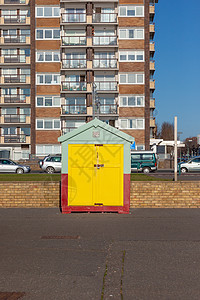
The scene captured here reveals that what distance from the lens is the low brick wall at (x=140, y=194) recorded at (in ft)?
40.4

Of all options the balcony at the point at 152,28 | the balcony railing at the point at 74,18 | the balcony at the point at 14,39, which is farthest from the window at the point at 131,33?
the balcony at the point at 14,39

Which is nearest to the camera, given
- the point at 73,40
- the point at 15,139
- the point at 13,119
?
the point at 73,40

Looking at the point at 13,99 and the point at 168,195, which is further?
the point at 13,99

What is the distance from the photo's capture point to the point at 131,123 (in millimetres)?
49531

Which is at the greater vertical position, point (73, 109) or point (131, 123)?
point (73, 109)

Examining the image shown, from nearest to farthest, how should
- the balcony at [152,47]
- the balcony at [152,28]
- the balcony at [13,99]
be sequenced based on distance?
the balcony at [13,99], the balcony at [152,47], the balcony at [152,28]

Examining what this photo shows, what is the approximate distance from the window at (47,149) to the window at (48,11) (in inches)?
A: 645

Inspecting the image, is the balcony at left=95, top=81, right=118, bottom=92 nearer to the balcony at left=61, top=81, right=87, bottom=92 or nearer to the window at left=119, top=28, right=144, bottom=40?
the balcony at left=61, top=81, right=87, bottom=92

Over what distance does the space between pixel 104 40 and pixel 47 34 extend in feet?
23.6

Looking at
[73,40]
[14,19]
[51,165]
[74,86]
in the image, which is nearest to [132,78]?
[74,86]

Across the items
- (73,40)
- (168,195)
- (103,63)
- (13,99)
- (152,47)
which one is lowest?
(168,195)

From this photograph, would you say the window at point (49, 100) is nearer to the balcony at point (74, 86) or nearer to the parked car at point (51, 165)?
the balcony at point (74, 86)

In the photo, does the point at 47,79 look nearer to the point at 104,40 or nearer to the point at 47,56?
the point at 47,56

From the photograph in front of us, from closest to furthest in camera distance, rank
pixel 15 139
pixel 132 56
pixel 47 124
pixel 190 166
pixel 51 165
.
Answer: pixel 190 166 → pixel 51 165 → pixel 47 124 → pixel 132 56 → pixel 15 139
